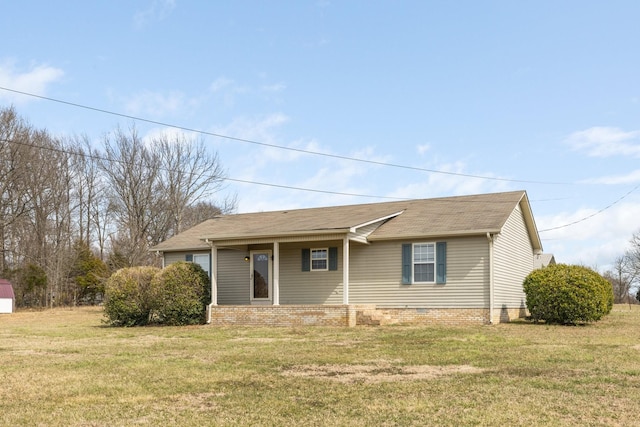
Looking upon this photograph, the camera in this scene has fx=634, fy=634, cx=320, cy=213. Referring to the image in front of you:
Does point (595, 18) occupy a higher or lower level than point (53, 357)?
higher

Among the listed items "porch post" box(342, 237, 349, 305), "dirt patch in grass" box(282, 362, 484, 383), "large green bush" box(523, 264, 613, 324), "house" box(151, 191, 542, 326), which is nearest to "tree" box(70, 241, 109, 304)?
"house" box(151, 191, 542, 326)

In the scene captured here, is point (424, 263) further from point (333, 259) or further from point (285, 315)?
point (285, 315)

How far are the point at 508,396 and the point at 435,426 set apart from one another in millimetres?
1685

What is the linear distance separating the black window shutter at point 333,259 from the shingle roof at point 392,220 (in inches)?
40.2

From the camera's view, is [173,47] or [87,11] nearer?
[87,11]

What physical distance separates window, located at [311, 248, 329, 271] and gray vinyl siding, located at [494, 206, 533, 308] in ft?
18.4

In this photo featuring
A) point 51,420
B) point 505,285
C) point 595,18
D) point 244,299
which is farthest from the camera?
point 244,299

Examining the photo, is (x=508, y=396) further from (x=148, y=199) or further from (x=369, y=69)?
(x=148, y=199)

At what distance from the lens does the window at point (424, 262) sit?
2002 centimetres

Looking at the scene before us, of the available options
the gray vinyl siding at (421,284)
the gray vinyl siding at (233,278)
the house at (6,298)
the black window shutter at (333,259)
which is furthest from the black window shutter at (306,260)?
the house at (6,298)

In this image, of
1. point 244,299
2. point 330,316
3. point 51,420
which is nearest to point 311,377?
point 51,420

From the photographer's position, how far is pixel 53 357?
38.2ft

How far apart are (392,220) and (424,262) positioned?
7.56 feet

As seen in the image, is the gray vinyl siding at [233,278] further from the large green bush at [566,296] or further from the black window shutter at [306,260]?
the large green bush at [566,296]
